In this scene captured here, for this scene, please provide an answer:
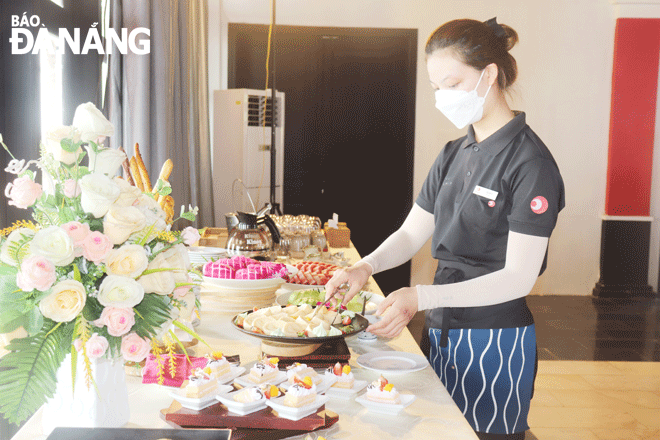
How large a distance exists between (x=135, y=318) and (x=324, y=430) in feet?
1.24

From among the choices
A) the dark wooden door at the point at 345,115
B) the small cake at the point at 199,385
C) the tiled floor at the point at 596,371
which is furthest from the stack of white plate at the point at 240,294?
the dark wooden door at the point at 345,115

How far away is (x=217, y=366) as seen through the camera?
1.18 meters

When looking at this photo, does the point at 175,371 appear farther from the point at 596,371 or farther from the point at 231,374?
the point at 596,371

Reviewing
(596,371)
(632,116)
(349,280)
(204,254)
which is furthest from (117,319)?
(632,116)

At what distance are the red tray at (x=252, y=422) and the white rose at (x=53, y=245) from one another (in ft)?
1.20

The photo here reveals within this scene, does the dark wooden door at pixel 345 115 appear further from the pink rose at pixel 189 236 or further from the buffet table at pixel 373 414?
the pink rose at pixel 189 236

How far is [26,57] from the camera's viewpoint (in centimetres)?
206

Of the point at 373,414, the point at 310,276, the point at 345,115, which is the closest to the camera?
the point at 373,414

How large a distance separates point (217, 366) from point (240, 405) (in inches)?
6.3

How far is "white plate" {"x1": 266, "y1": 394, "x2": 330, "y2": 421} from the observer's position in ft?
3.38

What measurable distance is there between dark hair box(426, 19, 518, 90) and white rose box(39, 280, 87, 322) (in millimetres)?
1125

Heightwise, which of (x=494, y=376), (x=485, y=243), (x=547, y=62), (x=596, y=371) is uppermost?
(x=547, y=62)

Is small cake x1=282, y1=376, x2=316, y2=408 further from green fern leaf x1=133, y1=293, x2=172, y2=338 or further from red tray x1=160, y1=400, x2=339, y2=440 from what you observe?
green fern leaf x1=133, y1=293, x2=172, y2=338

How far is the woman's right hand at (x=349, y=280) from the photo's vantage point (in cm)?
160
